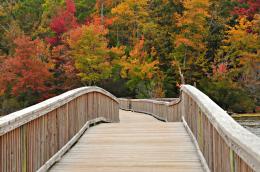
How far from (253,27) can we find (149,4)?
41.3 ft

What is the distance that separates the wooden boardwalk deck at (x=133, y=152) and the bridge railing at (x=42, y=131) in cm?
22

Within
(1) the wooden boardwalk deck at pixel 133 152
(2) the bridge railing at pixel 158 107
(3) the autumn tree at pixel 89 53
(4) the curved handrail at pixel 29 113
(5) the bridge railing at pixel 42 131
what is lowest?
(2) the bridge railing at pixel 158 107

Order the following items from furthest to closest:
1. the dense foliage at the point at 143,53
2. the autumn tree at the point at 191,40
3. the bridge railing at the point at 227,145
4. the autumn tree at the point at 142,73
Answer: the autumn tree at the point at 191,40 < the autumn tree at the point at 142,73 < the dense foliage at the point at 143,53 < the bridge railing at the point at 227,145

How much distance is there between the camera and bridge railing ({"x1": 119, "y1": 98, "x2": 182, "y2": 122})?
1483cm

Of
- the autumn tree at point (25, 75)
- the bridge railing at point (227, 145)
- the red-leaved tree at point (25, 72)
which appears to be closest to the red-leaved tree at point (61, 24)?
the autumn tree at point (25, 75)

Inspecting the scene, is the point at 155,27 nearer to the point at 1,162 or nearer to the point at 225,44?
the point at 225,44

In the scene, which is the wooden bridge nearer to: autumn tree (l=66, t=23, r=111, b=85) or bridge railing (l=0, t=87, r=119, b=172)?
bridge railing (l=0, t=87, r=119, b=172)

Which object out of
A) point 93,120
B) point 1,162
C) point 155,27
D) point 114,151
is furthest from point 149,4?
point 1,162

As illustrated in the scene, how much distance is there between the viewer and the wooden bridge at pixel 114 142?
13.8ft

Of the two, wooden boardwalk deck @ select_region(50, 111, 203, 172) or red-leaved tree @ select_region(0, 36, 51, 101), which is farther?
red-leaved tree @ select_region(0, 36, 51, 101)

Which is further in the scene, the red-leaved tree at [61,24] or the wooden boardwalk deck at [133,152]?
the red-leaved tree at [61,24]

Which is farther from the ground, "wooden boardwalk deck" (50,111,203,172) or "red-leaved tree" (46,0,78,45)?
"red-leaved tree" (46,0,78,45)

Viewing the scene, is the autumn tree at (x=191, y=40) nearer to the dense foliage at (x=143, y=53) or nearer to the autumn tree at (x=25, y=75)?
the dense foliage at (x=143, y=53)

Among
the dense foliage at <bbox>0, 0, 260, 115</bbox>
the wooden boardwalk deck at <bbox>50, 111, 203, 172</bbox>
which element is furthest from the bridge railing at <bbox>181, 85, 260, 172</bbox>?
the dense foliage at <bbox>0, 0, 260, 115</bbox>
